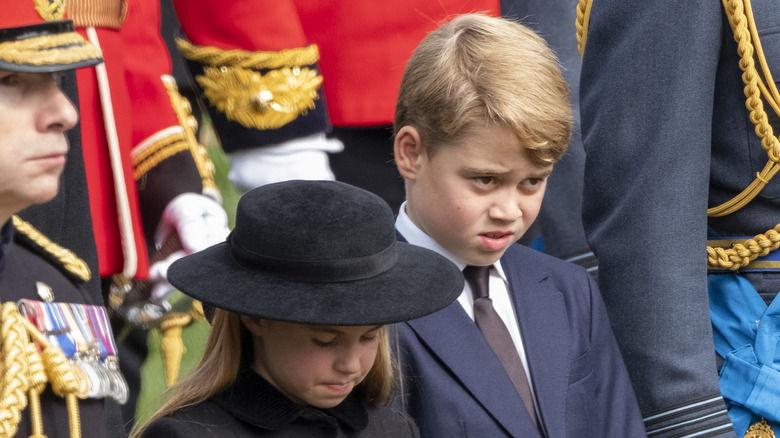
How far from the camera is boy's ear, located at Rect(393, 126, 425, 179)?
7.87 ft

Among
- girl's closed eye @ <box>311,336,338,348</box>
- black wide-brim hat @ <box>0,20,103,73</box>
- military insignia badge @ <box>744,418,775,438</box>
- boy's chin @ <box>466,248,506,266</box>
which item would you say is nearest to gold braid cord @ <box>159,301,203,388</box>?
boy's chin @ <box>466,248,506,266</box>

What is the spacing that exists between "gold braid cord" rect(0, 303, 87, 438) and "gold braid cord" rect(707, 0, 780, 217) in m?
1.38

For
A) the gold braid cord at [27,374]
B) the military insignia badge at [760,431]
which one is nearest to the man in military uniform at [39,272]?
the gold braid cord at [27,374]

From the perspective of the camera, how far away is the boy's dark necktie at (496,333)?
7.79 feet

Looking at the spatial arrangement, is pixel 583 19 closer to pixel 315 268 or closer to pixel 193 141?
pixel 193 141

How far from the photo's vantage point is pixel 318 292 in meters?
1.86

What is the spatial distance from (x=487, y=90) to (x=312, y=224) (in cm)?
59

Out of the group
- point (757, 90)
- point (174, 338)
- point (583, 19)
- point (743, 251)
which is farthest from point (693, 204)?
point (174, 338)

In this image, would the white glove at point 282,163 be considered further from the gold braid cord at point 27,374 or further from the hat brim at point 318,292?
the gold braid cord at point 27,374

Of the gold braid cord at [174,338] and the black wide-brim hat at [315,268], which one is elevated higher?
the black wide-brim hat at [315,268]

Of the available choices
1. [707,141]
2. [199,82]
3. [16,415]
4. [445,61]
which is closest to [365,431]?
[16,415]

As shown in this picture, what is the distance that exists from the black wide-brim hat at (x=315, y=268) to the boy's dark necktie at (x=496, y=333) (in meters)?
0.40

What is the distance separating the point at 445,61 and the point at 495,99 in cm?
15

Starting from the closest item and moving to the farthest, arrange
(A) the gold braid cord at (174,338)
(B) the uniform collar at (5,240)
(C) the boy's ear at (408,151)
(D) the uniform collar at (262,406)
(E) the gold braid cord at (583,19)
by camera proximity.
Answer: (B) the uniform collar at (5,240) → (D) the uniform collar at (262,406) → (C) the boy's ear at (408,151) → (E) the gold braid cord at (583,19) → (A) the gold braid cord at (174,338)
